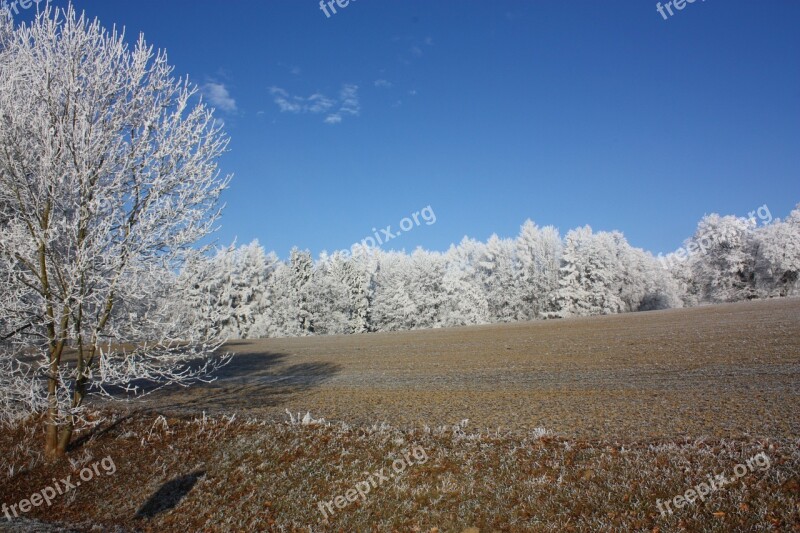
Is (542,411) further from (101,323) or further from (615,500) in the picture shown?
(101,323)

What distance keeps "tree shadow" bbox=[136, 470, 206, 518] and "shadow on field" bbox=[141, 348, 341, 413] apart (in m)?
5.98

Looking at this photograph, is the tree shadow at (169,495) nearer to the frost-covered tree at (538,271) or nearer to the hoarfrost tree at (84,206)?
the hoarfrost tree at (84,206)

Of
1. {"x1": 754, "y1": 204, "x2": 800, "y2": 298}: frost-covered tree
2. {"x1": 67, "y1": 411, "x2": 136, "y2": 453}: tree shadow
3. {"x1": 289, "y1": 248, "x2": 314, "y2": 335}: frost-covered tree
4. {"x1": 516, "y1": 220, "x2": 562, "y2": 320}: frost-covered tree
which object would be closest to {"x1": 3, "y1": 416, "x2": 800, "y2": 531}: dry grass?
{"x1": 67, "y1": 411, "x2": 136, "y2": 453}: tree shadow

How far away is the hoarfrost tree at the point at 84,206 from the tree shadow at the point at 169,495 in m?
2.06

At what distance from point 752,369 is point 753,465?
40.7 feet

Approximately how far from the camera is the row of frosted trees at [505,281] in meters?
69.1

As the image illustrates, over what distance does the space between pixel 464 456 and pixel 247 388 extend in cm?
1546

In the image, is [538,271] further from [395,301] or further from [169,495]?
[169,495]

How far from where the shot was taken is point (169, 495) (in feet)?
29.9

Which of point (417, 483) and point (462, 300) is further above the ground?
point (462, 300)

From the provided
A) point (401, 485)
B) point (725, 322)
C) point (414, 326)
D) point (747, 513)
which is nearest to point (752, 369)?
point (747, 513)

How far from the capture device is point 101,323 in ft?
33.8

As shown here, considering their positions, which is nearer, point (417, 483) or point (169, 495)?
point (417, 483)

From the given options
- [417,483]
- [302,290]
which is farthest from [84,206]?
[302,290]
